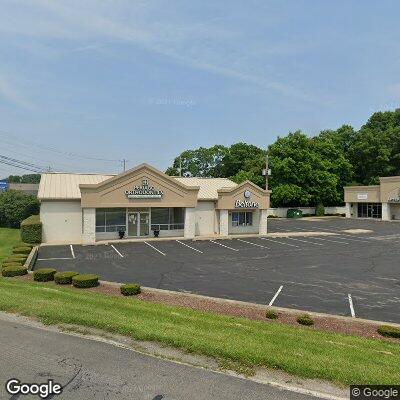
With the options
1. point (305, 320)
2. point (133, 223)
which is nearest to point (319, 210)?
point (133, 223)

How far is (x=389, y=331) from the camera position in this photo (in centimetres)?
1085

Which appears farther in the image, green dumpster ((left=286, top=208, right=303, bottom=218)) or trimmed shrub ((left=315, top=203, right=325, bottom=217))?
trimmed shrub ((left=315, top=203, right=325, bottom=217))

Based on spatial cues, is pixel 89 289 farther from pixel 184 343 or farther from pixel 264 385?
pixel 264 385

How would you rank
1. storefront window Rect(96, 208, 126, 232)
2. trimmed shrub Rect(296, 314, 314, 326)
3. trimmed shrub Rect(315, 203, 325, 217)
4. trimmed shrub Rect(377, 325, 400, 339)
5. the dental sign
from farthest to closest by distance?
trimmed shrub Rect(315, 203, 325, 217) → the dental sign → storefront window Rect(96, 208, 126, 232) → trimmed shrub Rect(296, 314, 314, 326) → trimmed shrub Rect(377, 325, 400, 339)

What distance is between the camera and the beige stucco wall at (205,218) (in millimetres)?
38656

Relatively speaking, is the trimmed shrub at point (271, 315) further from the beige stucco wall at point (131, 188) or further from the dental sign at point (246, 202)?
the dental sign at point (246, 202)

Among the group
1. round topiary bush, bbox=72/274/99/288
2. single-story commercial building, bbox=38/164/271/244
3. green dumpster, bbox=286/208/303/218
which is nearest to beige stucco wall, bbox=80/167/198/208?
single-story commercial building, bbox=38/164/271/244

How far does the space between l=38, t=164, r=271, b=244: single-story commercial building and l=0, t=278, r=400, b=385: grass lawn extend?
65.4ft

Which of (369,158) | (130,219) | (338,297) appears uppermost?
(369,158)

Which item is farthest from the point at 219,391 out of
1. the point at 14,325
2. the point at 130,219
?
the point at 130,219

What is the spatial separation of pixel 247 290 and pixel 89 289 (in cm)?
683

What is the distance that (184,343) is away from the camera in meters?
8.34

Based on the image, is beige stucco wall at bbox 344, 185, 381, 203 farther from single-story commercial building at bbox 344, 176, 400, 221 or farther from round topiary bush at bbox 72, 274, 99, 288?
round topiary bush at bbox 72, 274, 99, 288

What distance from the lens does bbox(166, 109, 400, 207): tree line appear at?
63.2m
